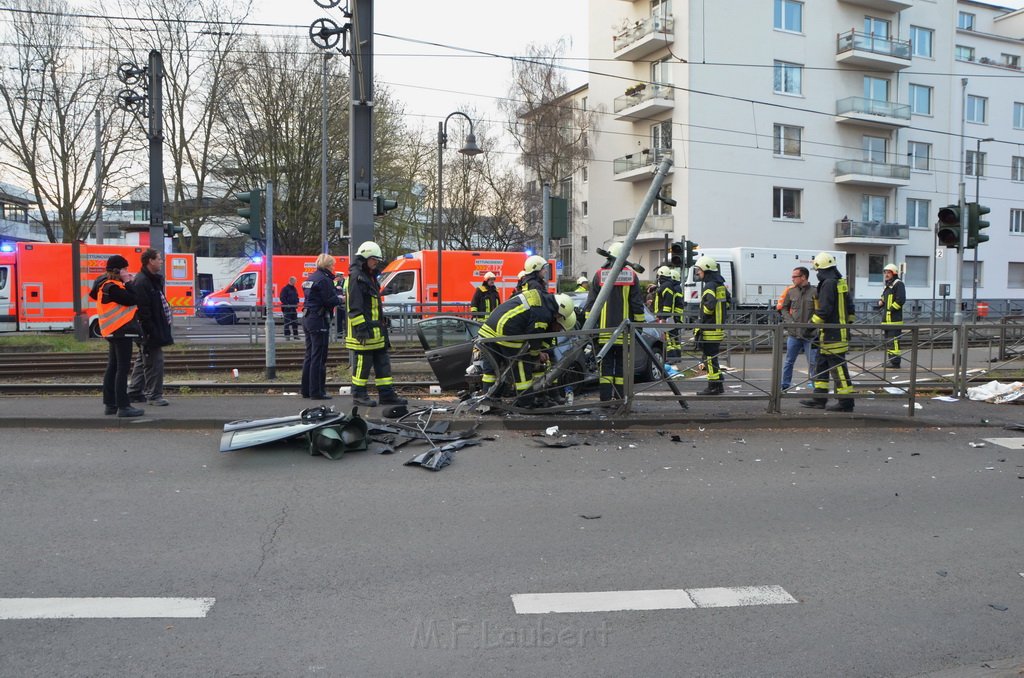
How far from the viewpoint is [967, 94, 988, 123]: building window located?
143 ft

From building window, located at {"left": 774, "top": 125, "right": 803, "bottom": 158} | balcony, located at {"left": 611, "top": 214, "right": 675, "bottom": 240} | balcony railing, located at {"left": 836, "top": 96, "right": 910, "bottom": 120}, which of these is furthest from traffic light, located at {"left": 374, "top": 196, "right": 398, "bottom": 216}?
balcony railing, located at {"left": 836, "top": 96, "right": 910, "bottom": 120}

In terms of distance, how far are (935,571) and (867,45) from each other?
132ft

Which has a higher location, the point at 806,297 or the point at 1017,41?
the point at 1017,41

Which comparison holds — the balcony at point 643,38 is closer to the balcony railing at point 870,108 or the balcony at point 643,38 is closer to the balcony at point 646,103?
the balcony at point 646,103

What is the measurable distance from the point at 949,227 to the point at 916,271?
108ft

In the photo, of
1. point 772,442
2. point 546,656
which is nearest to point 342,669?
point 546,656

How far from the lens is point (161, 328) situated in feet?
29.6

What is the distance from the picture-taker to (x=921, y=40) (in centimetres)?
4138

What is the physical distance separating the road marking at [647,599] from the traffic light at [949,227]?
10.4 m

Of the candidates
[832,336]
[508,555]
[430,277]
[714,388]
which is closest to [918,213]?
[430,277]

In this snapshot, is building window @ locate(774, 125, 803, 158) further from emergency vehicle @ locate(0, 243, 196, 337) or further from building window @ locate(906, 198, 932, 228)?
emergency vehicle @ locate(0, 243, 196, 337)

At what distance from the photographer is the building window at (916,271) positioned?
42.1 m

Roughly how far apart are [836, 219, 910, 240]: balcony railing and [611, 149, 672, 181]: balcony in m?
9.46

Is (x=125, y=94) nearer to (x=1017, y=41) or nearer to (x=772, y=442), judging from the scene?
(x=772, y=442)
